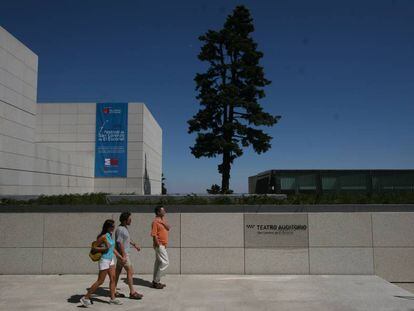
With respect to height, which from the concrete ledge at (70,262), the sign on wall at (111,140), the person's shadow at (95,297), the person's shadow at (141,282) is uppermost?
the sign on wall at (111,140)

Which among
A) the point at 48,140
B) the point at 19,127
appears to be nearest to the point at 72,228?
the point at 19,127

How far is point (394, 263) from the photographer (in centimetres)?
968

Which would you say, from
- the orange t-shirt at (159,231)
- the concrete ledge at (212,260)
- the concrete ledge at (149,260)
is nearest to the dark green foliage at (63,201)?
the concrete ledge at (149,260)

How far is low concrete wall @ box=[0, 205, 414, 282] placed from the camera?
379 inches

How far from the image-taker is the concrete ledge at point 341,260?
9.59 meters

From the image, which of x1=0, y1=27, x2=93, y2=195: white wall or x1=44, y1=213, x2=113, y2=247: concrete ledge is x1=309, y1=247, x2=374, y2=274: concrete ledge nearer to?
x1=44, y1=213, x2=113, y2=247: concrete ledge

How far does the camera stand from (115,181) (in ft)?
119

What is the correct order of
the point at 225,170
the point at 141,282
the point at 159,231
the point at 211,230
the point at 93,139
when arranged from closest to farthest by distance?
the point at 159,231 < the point at 141,282 < the point at 211,230 < the point at 225,170 < the point at 93,139

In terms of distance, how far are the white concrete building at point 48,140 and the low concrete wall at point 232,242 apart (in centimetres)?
1191

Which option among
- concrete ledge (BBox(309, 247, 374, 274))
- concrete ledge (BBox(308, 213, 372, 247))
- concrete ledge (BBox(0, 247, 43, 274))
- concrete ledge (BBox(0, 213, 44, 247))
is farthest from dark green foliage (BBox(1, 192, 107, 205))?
concrete ledge (BBox(309, 247, 374, 274))

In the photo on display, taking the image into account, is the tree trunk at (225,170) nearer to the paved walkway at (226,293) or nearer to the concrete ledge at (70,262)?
the paved walkway at (226,293)

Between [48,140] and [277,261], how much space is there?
32664 mm

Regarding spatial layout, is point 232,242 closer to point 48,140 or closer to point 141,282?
point 141,282

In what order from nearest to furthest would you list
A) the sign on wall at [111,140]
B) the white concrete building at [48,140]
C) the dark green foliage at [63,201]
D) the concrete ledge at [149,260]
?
the concrete ledge at [149,260]
the dark green foliage at [63,201]
the white concrete building at [48,140]
the sign on wall at [111,140]
